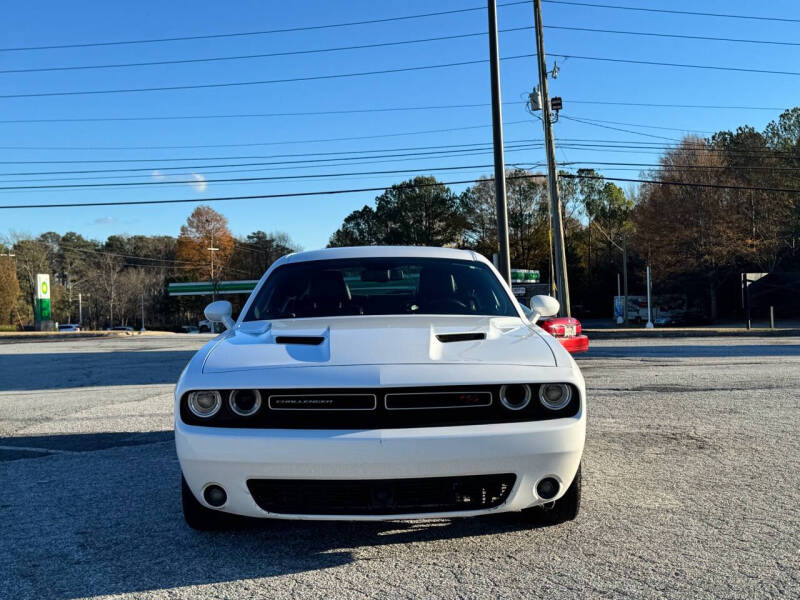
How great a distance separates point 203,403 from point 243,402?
191 mm

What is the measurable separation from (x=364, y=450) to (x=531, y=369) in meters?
0.82

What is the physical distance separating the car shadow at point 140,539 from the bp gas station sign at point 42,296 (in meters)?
37.3

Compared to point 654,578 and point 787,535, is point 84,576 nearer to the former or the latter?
point 654,578

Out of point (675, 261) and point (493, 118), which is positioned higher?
point (493, 118)

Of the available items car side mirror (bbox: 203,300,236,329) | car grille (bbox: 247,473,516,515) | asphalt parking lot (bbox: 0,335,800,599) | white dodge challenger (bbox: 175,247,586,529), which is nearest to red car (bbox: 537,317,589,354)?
asphalt parking lot (bbox: 0,335,800,599)

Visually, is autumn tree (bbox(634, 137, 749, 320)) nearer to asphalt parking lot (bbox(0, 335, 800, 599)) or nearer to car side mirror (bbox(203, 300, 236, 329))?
asphalt parking lot (bbox(0, 335, 800, 599))

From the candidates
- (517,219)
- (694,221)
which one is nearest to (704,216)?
(694,221)

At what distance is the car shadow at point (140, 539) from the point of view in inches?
119

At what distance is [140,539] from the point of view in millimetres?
3523

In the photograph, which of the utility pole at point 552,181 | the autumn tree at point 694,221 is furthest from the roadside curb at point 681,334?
the autumn tree at point 694,221

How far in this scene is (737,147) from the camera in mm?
47938

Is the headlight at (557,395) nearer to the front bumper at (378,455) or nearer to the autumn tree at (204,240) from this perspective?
the front bumper at (378,455)

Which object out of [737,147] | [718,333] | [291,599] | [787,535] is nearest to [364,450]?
[291,599]

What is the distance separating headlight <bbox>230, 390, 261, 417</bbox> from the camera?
3105 mm
